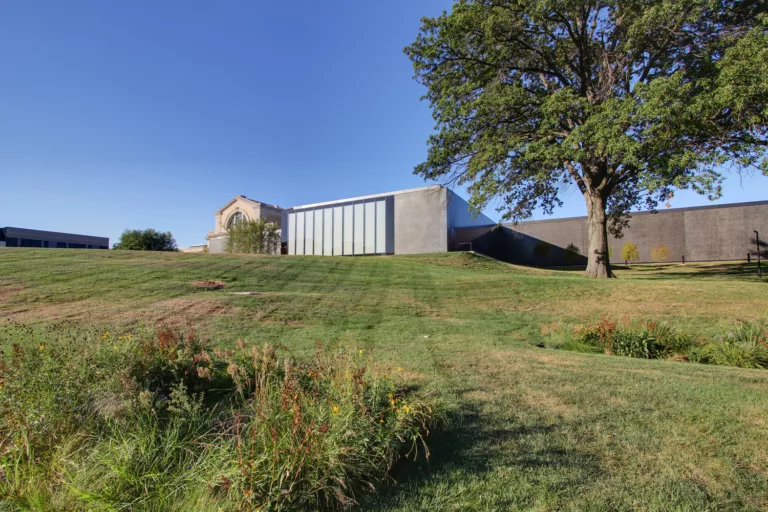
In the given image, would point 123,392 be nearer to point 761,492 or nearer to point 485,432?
point 485,432

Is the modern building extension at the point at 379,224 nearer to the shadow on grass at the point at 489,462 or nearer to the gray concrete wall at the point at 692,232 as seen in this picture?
the gray concrete wall at the point at 692,232

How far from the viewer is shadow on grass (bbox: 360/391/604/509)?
2426 mm

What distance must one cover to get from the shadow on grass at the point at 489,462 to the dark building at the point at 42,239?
56.3 metres

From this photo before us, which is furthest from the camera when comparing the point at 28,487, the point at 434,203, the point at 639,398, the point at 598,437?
the point at 434,203

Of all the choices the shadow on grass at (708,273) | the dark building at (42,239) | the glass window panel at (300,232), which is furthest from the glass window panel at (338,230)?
the dark building at (42,239)

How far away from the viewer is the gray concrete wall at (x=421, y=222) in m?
24.5

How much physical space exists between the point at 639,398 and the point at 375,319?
5865mm

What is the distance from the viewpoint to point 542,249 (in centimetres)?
3509

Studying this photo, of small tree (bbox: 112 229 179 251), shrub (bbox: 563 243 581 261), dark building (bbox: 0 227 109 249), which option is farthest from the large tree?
dark building (bbox: 0 227 109 249)

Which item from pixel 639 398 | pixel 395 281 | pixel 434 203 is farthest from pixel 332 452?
pixel 434 203

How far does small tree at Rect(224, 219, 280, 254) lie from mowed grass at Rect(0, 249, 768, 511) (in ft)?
45.1

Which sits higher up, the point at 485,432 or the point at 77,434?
the point at 77,434

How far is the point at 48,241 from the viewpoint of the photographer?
50906mm

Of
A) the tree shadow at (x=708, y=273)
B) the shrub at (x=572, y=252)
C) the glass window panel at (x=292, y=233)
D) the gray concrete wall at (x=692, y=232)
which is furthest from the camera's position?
the shrub at (x=572, y=252)
